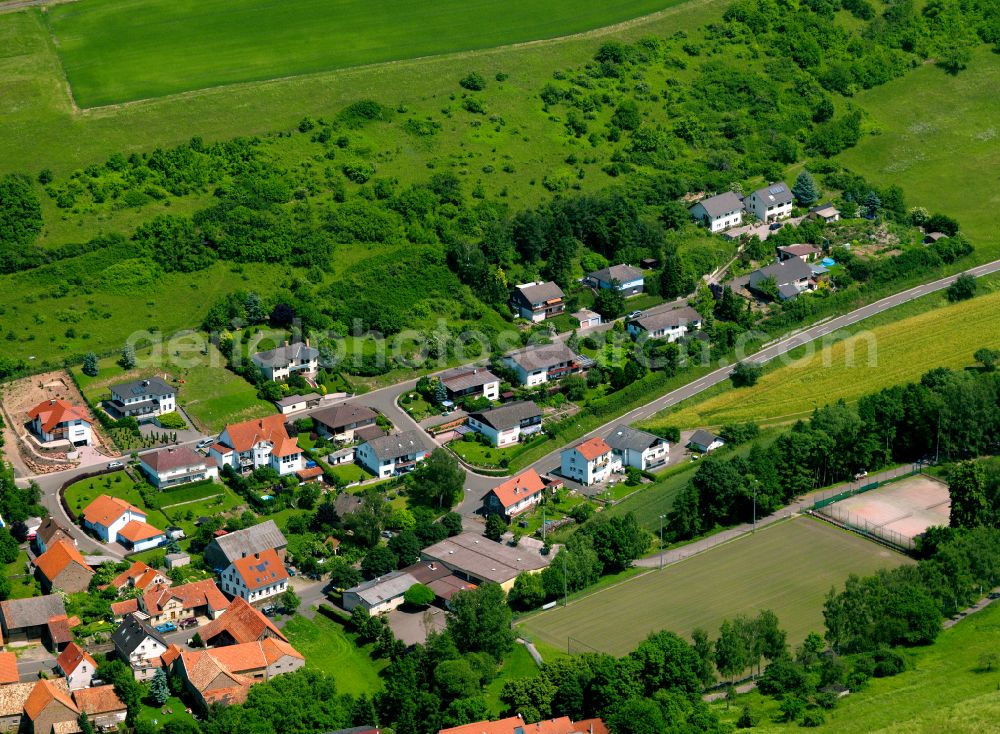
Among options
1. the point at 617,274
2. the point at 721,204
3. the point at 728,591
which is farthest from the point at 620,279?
the point at 728,591

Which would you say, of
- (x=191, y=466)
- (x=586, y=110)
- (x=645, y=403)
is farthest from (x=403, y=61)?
(x=191, y=466)

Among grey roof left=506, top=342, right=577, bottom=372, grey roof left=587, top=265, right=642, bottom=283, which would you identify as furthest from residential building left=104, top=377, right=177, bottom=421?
grey roof left=587, top=265, right=642, bottom=283

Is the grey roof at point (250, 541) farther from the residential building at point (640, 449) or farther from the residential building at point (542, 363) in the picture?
the residential building at point (542, 363)

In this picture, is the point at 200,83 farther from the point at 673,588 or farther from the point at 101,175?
the point at 673,588

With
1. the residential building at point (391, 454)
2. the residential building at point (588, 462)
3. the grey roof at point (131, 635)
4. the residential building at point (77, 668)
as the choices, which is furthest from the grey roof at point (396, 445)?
the residential building at point (77, 668)

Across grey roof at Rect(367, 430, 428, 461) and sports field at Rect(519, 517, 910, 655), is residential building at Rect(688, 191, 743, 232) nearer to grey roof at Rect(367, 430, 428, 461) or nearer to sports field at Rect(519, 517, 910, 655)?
grey roof at Rect(367, 430, 428, 461)

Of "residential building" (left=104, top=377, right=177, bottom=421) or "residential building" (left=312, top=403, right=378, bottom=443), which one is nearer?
"residential building" (left=312, top=403, right=378, bottom=443)
